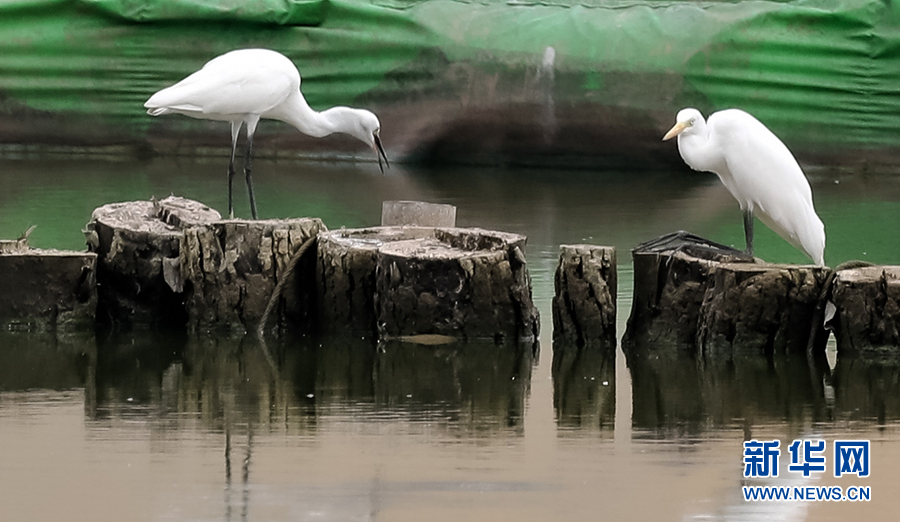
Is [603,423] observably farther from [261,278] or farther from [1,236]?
[1,236]

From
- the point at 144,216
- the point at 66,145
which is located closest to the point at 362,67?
the point at 66,145

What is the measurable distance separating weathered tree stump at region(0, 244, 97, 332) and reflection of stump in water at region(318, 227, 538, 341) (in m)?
0.86

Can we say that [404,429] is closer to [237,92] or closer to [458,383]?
[458,383]

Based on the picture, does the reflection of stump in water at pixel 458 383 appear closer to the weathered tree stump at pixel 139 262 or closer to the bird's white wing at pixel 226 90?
the weathered tree stump at pixel 139 262

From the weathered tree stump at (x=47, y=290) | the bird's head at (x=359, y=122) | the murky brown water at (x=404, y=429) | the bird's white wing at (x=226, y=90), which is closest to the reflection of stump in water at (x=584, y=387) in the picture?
the murky brown water at (x=404, y=429)

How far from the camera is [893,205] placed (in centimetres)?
956

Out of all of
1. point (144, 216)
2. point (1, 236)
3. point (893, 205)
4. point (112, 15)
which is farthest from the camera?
point (112, 15)

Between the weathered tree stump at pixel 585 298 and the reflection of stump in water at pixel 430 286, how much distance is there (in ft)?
0.36

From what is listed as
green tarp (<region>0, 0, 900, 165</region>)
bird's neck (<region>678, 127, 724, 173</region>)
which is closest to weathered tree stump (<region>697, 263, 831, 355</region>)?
bird's neck (<region>678, 127, 724, 173</region>)

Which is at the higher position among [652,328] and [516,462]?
[652,328]

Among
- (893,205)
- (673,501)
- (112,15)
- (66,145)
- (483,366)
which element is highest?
(112,15)

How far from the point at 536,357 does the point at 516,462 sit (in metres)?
1.25

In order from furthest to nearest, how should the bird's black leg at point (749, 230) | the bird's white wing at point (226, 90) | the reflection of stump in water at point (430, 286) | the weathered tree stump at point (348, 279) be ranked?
the bird's white wing at point (226, 90), the bird's black leg at point (749, 230), the weathered tree stump at point (348, 279), the reflection of stump in water at point (430, 286)

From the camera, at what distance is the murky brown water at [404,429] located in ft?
9.92
